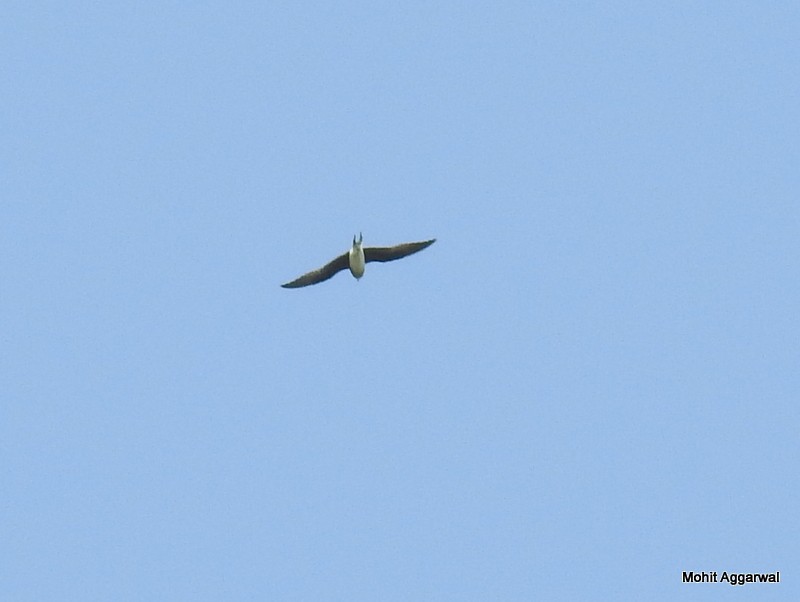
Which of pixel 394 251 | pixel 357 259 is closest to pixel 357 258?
pixel 357 259

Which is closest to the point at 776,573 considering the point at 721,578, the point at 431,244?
the point at 721,578

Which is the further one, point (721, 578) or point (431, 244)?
point (431, 244)

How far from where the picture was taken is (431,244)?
42.3 meters

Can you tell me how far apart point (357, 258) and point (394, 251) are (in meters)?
1.34

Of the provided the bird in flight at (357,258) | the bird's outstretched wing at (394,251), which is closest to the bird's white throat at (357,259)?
the bird in flight at (357,258)

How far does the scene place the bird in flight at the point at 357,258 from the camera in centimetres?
4150

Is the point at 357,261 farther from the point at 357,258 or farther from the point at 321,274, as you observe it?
the point at 321,274

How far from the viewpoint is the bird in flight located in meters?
41.5

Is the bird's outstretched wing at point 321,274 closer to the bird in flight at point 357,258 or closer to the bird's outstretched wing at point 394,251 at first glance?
the bird in flight at point 357,258

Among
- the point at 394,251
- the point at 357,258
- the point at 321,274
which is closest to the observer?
the point at 357,258

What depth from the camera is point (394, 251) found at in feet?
139

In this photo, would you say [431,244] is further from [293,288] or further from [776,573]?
[776,573]

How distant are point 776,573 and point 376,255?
559 inches

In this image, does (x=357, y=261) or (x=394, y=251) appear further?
(x=394, y=251)
